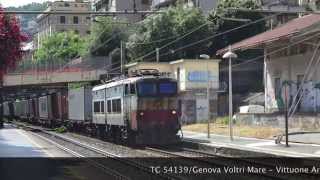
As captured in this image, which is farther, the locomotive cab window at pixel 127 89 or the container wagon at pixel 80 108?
the container wagon at pixel 80 108

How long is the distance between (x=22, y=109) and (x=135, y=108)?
5989cm

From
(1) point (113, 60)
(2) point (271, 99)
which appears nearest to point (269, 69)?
(2) point (271, 99)

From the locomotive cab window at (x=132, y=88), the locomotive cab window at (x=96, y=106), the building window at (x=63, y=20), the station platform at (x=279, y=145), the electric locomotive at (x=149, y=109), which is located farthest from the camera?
the building window at (x=63, y=20)

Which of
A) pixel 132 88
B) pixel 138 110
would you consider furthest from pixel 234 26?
pixel 138 110

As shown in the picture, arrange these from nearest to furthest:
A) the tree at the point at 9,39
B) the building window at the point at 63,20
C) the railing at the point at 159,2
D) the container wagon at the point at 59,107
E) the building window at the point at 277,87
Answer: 1. the tree at the point at 9,39
2. the building window at the point at 277,87
3. the container wagon at the point at 59,107
4. the railing at the point at 159,2
5. the building window at the point at 63,20

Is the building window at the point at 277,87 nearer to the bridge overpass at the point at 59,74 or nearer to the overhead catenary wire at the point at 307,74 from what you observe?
the overhead catenary wire at the point at 307,74

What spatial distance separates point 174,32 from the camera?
7175 centimetres

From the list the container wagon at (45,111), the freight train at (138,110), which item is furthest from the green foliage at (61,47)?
the freight train at (138,110)

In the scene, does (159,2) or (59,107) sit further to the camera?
(159,2)

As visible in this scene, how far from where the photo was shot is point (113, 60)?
83500 mm

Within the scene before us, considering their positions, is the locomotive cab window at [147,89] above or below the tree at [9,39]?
below

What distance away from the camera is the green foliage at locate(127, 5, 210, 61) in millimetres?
70938

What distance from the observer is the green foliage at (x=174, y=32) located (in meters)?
70.9

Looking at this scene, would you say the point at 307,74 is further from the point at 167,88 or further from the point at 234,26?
the point at 234,26
